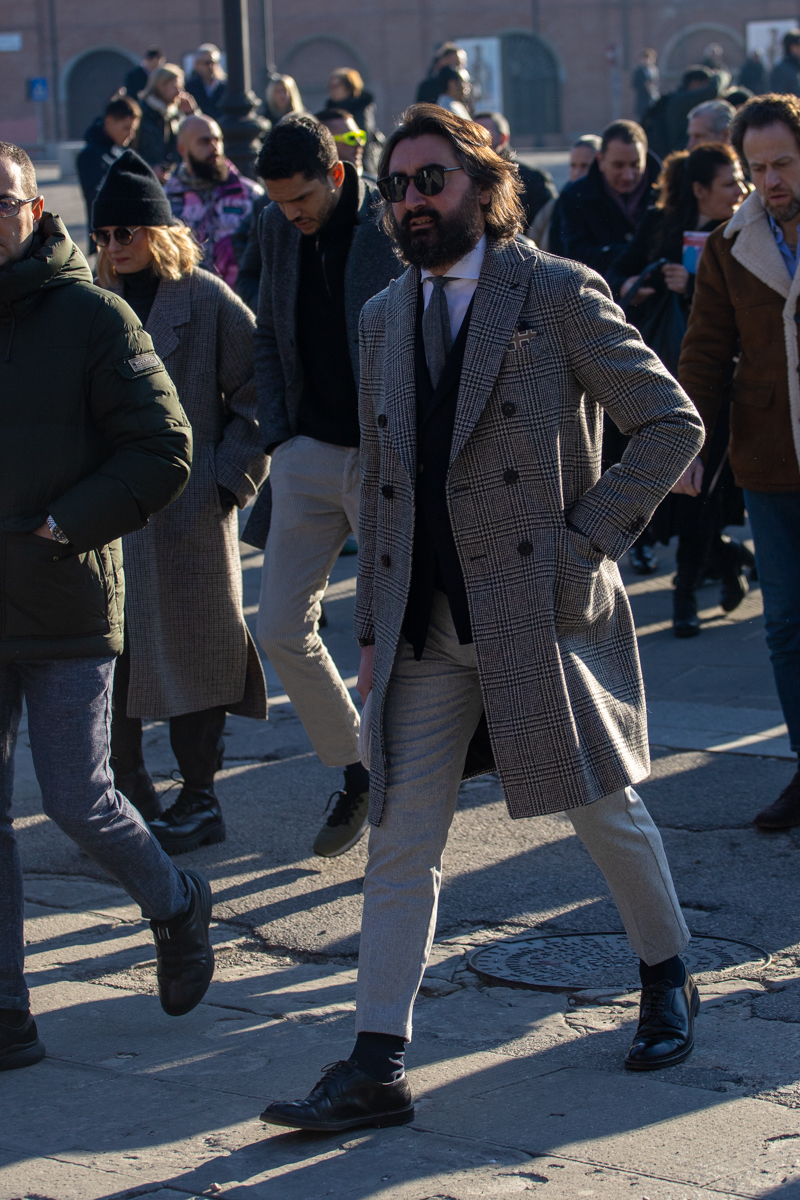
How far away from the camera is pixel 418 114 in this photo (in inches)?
126

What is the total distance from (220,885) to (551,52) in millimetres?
48530

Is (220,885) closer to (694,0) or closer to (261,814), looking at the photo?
(261,814)

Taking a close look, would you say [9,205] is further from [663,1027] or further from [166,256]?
[663,1027]

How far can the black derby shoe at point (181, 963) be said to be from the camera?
12.1 feet

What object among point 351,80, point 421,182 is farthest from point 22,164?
point 351,80

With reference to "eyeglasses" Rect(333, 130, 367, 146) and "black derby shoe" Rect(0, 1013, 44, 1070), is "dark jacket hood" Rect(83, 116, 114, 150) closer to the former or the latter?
"eyeglasses" Rect(333, 130, 367, 146)

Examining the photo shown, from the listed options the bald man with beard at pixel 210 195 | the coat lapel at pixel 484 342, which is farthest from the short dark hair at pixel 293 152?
the bald man with beard at pixel 210 195

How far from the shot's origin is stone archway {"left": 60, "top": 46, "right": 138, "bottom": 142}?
50094 millimetres

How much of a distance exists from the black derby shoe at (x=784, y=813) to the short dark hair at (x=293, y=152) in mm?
2398

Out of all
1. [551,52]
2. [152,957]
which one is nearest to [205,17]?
[551,52]

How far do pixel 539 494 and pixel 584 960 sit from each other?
4.63 ft

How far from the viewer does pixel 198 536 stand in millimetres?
5090

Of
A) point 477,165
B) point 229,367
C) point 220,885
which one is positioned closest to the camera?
point 477,165

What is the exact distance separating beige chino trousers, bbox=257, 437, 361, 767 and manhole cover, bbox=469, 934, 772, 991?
1147 mm
